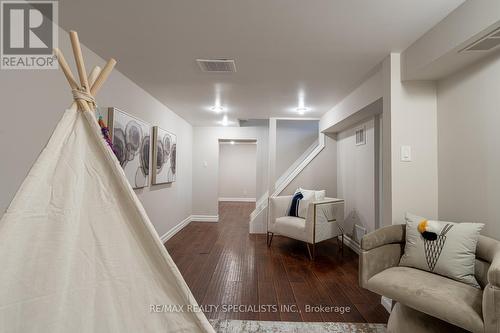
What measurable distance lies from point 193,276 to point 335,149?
11.0ft

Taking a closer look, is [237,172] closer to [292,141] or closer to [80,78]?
[292,141]

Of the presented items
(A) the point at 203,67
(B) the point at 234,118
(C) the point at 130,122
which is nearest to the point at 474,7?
(A) the point at 203,67

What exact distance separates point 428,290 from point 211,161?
4673 millimetres

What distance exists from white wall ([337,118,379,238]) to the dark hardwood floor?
563 mm

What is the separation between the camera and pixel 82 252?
0.87 m

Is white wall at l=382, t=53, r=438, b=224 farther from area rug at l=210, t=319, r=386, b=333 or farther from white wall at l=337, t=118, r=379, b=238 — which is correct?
white wall at l=337, t=118, r=379, b=238

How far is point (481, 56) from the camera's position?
1629mm

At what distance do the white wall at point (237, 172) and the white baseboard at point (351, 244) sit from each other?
16.8 feet

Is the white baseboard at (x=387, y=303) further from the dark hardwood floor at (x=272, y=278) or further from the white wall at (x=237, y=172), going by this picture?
the white wall at (x=237, y=172)

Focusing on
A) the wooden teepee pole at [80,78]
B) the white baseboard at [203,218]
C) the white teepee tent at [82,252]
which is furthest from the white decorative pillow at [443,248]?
the white baseboard at [203,218]

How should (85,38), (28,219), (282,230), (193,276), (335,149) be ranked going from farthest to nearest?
(335,149) < (282,230) < (193,276) < (85,38) < (28,219)

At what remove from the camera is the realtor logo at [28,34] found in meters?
1.42

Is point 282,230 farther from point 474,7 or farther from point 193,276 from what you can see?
point 474,7

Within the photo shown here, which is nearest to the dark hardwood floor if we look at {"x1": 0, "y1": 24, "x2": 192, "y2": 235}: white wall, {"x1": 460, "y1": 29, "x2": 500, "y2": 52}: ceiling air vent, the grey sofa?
the grey sofa
